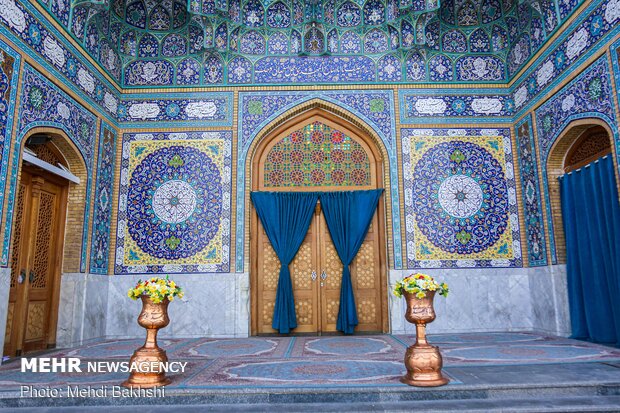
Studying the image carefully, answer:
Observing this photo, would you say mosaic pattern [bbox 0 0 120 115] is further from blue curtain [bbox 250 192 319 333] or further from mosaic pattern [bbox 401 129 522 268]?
mosaic pattern [bbox 401 129 522 268]

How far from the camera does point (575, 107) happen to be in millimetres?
5328

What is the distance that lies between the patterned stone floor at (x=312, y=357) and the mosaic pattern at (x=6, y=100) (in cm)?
157

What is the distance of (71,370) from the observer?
13.4ft

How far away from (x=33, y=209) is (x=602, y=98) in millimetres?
6355

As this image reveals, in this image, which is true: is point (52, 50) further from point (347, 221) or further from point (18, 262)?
point (347, 221)

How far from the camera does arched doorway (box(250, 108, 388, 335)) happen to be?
657 centimetres

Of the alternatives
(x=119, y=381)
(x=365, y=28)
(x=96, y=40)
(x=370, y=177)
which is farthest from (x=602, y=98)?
(x=96, y=40)

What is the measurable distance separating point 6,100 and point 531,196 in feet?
20.8

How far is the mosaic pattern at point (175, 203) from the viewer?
6453 millimetres

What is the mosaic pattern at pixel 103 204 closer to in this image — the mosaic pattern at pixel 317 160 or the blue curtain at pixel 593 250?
the mosaic pattern at pixel 317 160

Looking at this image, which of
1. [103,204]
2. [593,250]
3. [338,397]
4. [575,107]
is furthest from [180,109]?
[593,250]

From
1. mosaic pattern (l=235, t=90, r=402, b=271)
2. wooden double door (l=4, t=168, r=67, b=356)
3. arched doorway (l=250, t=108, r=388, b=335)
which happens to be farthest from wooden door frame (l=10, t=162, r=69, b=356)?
arched doorway (l=250, t=108, r=388, b=335)

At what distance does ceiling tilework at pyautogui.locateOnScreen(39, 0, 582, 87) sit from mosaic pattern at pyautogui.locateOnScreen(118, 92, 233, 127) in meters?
0.24

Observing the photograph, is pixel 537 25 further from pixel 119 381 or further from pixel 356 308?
pixel 119 381
